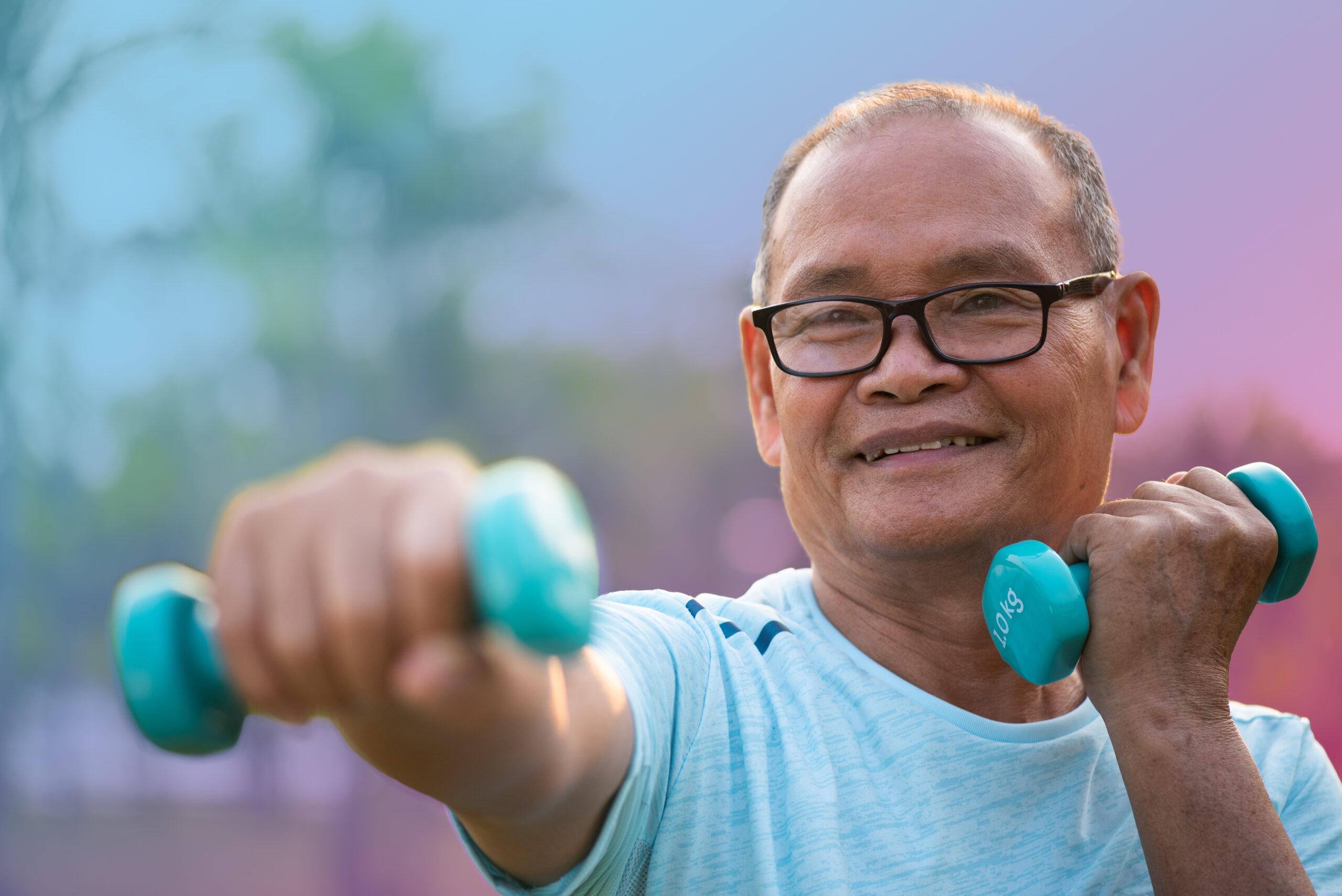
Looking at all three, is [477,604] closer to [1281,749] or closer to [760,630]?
[760,630]

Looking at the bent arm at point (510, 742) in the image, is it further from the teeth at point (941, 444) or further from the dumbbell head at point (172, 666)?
the teeth at point (941, 444)

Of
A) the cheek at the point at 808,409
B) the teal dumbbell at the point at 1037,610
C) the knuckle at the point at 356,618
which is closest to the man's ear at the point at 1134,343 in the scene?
the teal dumbbell at the point at 1037,610

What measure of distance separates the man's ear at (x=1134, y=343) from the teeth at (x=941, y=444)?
19.2 inches

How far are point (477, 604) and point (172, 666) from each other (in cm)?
29

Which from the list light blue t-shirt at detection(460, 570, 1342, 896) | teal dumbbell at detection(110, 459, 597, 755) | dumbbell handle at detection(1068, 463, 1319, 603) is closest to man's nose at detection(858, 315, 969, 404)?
dumbbell handle at detection(1068, 463, 1319, 603)

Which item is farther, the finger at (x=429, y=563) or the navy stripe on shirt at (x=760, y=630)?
the navy stripe on shirt at (x=760, y=630)

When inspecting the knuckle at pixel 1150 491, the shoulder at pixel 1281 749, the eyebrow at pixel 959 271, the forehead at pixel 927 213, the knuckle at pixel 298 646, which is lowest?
the shoulder at pixel 1281 749

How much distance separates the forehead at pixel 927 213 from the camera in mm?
1886

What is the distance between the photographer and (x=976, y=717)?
1.79m

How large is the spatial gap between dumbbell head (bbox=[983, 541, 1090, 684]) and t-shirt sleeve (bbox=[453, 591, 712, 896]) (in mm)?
530

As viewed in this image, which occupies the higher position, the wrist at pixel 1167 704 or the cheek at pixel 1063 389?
the cheek at pixel 1063 389

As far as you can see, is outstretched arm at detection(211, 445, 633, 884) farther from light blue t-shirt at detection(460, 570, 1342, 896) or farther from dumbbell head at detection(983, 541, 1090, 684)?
dumbbell head at detection(983, 541, 1090, 684)

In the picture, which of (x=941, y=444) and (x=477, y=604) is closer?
(x=477, y=604)

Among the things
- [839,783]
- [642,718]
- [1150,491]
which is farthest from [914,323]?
[642,718]
